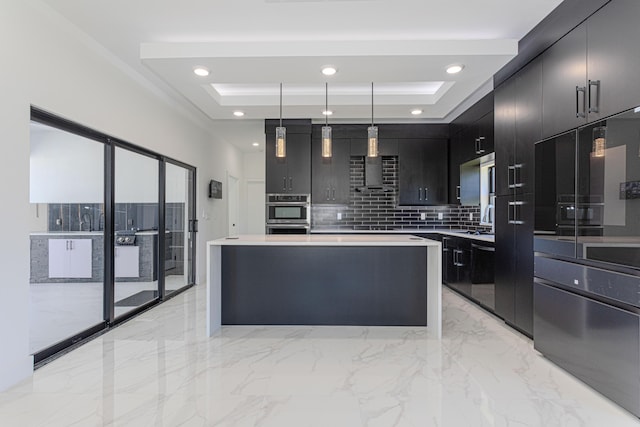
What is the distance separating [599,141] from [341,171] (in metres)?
3.77

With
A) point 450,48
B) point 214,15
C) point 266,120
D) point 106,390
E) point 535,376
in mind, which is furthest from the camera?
point 266,120

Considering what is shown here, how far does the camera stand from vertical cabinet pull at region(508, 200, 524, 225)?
3205mm

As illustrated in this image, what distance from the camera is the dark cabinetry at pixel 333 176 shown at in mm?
5645

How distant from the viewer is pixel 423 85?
14.3ft

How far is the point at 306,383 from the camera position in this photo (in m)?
2.36

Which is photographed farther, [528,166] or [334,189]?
[334,189]

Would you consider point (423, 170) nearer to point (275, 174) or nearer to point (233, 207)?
point (275, 174)

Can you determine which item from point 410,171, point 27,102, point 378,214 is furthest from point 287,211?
point 27,102

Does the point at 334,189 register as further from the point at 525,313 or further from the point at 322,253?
the point at 525,313

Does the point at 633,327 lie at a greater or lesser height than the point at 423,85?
lesser

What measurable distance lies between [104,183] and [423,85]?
3754mm

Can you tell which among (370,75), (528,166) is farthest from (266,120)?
(528,166)

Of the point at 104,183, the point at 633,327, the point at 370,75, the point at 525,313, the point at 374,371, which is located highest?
the point at 370,75

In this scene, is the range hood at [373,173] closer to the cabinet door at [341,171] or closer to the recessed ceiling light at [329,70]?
the cabinet door at [341,171]
